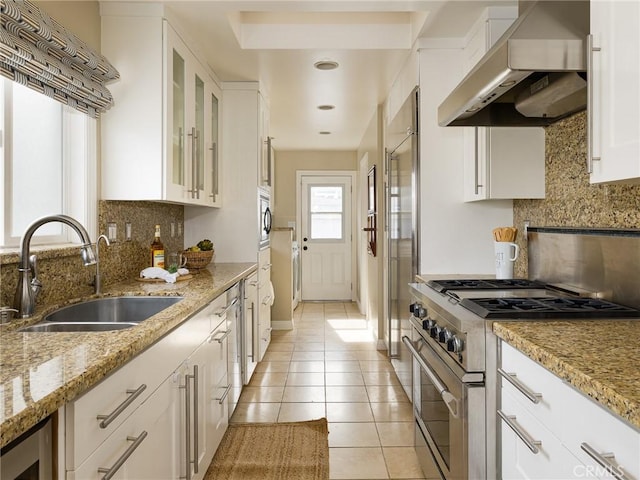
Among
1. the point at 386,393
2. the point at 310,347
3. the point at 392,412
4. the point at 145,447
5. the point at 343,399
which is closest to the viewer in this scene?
the point at 145,447

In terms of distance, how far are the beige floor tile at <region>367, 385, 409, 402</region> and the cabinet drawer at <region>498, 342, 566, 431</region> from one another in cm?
186

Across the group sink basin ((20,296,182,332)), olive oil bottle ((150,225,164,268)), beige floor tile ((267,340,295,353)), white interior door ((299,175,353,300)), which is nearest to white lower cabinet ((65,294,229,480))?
sink basin ((20,296,182,332))

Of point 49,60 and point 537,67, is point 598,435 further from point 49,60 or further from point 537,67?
point 49,60

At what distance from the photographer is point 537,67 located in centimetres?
145

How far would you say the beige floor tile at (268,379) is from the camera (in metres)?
3.45

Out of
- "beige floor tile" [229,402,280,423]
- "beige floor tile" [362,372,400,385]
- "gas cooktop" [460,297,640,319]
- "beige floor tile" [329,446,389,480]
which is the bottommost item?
"beige floor tile" [329,446,389,480]

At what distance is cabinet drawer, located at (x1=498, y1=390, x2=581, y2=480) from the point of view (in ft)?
3.37

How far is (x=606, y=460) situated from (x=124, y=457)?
111cm

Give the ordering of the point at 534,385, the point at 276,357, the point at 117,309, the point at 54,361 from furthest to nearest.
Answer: the point at 276,357
the point at 117,309
the point at 534,385
the point at 54,361

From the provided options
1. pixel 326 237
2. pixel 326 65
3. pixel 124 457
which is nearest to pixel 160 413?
pixel 124 457

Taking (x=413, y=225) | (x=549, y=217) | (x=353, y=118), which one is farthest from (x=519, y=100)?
(x=353, y=118)

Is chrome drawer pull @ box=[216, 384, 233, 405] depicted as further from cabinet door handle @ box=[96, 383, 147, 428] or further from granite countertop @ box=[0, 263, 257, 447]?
cabinet door handle @ box=[96, 383, 147, 428]

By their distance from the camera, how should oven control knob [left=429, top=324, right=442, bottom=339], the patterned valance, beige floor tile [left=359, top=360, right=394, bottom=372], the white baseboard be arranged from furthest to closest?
the white baseboard < beige floor tile [left=359, top=360, right=394, bottom=372] < oven control knob [left=429, top=324, right=442, bottom=339] < the patterned valance

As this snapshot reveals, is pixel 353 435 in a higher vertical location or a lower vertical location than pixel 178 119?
lower
